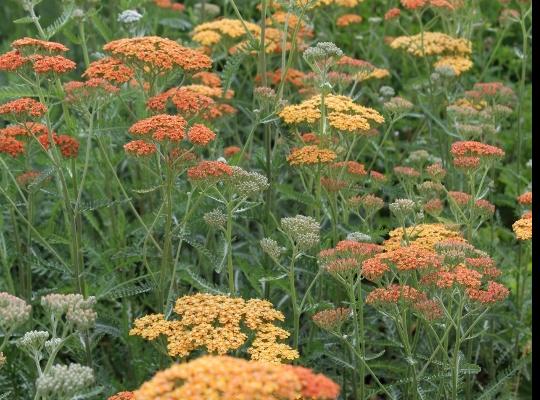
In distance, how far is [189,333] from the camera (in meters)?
3.81

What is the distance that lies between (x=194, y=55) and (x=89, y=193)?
1782 millimetres

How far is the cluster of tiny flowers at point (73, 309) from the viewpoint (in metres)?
3.51

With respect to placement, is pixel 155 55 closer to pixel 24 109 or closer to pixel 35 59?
pixel 35 59

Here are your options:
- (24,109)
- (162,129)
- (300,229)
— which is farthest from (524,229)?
(24,109)

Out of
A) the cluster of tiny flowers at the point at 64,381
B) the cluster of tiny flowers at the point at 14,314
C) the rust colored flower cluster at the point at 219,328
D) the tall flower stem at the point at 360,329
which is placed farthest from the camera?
the tall flower stem at the point at 360,329

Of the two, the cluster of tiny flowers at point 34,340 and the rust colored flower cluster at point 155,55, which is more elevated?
the rust colored flower cluster at point 155,55

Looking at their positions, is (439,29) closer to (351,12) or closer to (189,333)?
(351,12)

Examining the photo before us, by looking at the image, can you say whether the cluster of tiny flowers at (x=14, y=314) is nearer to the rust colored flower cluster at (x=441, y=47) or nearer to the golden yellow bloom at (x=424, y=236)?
the golden yellow bloom at (x=424, y=236)

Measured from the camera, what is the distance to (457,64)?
6.21 metres

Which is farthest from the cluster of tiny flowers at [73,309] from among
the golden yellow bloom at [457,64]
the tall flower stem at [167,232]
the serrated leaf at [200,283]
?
the golden yellow bloom at [457,64]

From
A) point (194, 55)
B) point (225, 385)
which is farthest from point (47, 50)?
point (225, 385)

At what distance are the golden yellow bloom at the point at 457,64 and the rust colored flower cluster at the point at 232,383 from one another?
3.69 metres

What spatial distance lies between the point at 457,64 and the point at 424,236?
1.86m
